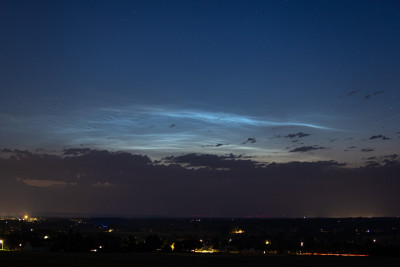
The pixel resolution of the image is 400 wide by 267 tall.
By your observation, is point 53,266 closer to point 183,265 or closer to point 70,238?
point 183,265

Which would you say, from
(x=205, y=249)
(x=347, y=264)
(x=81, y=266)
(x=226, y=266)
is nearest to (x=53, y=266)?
(x=81, y=266)

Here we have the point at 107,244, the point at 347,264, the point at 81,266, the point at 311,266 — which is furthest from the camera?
the point at 107,244

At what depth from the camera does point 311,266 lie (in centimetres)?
3875

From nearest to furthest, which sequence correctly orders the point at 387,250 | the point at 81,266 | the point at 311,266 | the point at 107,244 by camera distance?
1. the point at 81,266
2. the point at 311,266
3. the point at 387,250
4. the point at 107,244

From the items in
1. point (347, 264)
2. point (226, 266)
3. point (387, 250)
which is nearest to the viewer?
point (226, 266)

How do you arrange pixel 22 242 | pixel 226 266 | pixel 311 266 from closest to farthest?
1. pixel 226 266
2. pixel 311 266
3. pixel 22 242

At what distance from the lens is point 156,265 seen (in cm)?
3600

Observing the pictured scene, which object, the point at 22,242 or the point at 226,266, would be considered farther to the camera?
the point at 22,242

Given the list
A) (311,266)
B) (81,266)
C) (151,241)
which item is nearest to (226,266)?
(311,266)

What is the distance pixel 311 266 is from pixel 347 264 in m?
4.82

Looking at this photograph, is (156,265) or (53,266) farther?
(156,265)

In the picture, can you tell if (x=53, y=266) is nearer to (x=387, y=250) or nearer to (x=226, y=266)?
(x=226, y=266)

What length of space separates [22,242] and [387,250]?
166 ft

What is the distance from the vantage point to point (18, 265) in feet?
102
